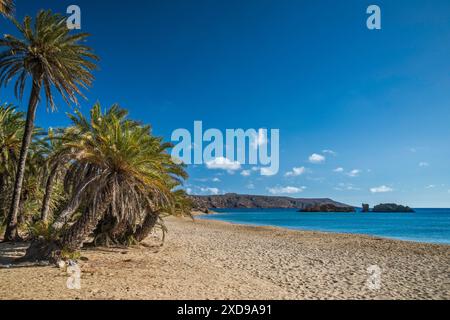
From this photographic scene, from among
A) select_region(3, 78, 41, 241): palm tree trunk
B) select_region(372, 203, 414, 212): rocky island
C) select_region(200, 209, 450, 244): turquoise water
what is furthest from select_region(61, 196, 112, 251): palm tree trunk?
select_region(372, 203, 414, 212): rocky island

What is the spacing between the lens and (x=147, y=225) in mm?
14922

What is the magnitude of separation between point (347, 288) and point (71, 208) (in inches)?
339

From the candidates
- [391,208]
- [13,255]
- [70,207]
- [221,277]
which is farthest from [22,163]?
[391,208]

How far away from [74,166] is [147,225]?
15.9ft

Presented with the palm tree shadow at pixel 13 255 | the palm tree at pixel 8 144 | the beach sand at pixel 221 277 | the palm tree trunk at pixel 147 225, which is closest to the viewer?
the beach sand at pixel 221 277

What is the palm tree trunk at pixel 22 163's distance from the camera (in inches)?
568

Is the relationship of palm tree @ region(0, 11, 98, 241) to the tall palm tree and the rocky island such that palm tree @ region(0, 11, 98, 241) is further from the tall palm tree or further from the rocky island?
the rocky island

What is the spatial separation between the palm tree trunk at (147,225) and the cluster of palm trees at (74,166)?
0.03m

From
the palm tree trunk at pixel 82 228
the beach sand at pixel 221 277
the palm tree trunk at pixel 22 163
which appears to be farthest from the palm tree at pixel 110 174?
the palm tree trunk at pixel 22 163

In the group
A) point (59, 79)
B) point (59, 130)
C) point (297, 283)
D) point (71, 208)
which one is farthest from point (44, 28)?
point (297, 283)

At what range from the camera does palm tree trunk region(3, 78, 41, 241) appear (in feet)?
47.3

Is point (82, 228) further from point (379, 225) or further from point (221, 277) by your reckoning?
point (379, 225)

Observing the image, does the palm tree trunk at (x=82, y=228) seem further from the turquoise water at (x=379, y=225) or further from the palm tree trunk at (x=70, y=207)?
the turquoise water at (x=379, y=225)

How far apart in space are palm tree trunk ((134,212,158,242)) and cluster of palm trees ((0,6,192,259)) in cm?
3
